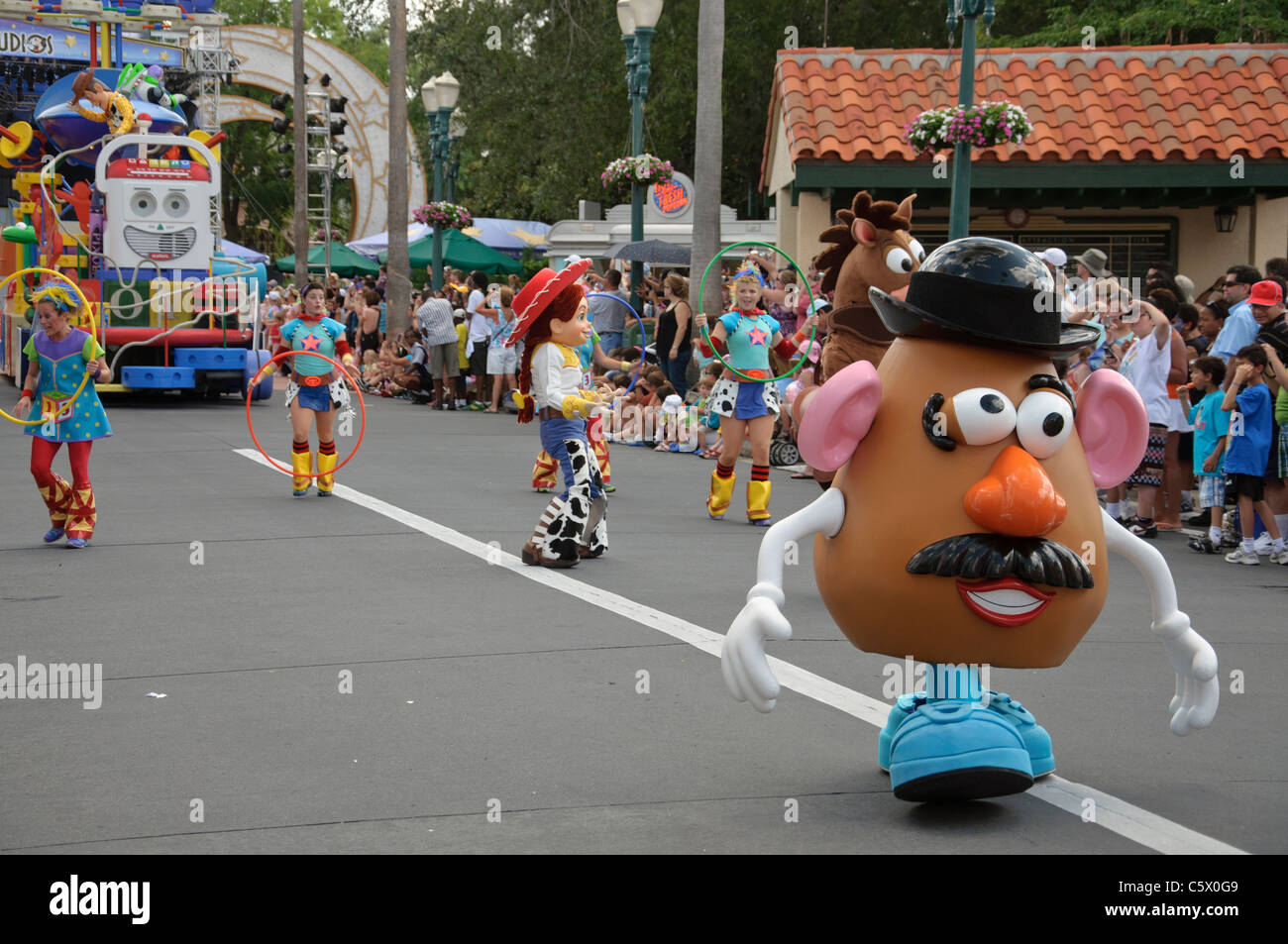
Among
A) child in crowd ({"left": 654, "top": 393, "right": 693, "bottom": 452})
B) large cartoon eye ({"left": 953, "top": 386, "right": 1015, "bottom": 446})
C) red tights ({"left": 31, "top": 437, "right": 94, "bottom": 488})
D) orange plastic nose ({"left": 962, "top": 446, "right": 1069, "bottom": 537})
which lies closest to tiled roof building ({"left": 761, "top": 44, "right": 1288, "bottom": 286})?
child in crowd ({"left": 654, "top": 393, "right": 693, "bottom": 452})

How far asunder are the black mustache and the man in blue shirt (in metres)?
7.08

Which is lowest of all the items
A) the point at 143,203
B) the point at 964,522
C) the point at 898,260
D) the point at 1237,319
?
the point at 964,522

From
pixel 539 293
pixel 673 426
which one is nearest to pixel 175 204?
pixel 673 426

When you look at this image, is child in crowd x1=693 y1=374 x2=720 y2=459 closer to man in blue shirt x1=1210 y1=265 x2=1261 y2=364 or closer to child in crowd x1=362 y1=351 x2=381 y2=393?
man in blue shirt x1=1210 y1=265 x2=1261 y2=364

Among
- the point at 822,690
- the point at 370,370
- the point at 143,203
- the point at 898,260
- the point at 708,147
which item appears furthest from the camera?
the point at 370,370

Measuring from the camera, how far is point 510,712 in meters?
6.77

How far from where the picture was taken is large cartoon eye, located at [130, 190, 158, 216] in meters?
21.9

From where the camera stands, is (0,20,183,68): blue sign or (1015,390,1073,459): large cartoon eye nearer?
(1015,390,1073,459): large cartoon eye

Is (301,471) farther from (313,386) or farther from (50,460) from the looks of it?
(50,460)

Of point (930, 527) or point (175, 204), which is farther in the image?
point (175, 204)

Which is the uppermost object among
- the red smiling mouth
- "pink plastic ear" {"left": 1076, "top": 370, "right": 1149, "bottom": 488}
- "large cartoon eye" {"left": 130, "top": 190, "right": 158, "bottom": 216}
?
"large cartoon eye" {"left": 130, "top": 190, "right": 158, "bottom": 216}

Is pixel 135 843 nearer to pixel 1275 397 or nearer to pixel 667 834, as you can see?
pixel 667 834

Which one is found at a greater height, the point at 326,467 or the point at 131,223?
the point at 131,223

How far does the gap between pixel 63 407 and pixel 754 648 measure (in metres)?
7.55
